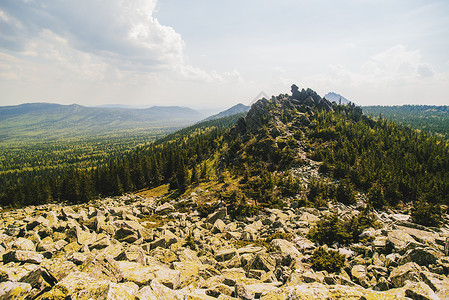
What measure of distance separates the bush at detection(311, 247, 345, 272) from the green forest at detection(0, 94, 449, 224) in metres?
23.1

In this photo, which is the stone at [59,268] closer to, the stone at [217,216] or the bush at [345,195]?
the stone at [217,216]

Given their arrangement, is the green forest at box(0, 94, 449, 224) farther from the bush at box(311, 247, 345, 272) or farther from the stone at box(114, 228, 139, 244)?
the stone at box(114, 228, 139, 244)

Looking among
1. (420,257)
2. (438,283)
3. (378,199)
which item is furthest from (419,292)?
(378,199)

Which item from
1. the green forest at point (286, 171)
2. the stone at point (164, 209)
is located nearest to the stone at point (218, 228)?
the green forest at point (286, 171)

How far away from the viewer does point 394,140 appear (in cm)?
10425

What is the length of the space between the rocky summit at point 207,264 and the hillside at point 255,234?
119mm

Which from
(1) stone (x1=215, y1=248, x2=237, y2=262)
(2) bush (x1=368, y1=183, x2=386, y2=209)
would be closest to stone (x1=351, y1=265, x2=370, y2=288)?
(1) stone (x1=215, y1=248, x2=237, y2=262)

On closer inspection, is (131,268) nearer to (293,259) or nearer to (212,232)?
(293,259)

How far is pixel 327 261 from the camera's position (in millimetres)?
21547

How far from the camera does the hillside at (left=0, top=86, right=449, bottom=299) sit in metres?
14.1

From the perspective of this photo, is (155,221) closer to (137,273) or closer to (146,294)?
(137,273)

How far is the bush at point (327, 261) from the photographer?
68.6 feet

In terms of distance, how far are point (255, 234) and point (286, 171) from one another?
51434mm

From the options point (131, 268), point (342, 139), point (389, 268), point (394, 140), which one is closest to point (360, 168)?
point (342, 139)
